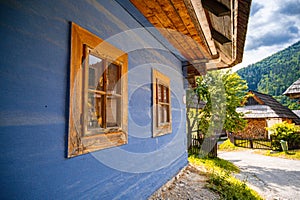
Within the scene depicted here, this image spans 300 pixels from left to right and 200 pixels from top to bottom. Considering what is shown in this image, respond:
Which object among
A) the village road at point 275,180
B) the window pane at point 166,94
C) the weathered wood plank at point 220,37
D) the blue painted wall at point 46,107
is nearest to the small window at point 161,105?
the window pane at point 166,94

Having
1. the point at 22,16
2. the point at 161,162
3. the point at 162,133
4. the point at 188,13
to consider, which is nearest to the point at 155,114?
the point at 162,133

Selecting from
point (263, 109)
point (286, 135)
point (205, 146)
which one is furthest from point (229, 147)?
point (205, 146)

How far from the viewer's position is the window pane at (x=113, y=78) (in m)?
2.00

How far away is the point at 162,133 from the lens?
10.9ft

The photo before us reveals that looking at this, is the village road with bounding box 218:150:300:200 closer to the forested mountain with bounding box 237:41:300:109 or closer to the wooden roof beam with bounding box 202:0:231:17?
the wooden roof beam with bounding box 202:0:231:17

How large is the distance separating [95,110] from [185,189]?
103 inches

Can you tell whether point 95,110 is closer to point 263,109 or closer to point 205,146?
point 205,146

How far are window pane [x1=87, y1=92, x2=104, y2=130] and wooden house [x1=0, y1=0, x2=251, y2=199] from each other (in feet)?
0.03

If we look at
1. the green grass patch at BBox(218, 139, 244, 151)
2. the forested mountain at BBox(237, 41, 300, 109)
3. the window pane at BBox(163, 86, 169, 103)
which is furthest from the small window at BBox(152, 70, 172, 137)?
the forested mountain at BBox(237, 41, 300, 109)

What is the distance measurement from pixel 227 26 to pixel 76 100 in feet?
9.83

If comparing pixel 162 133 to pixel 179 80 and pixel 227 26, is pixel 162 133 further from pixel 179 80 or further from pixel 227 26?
pixel 227 26

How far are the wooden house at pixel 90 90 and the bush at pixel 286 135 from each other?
10.1 metres

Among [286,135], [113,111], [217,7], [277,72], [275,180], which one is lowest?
[275,180]

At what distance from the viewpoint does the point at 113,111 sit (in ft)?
6.86
